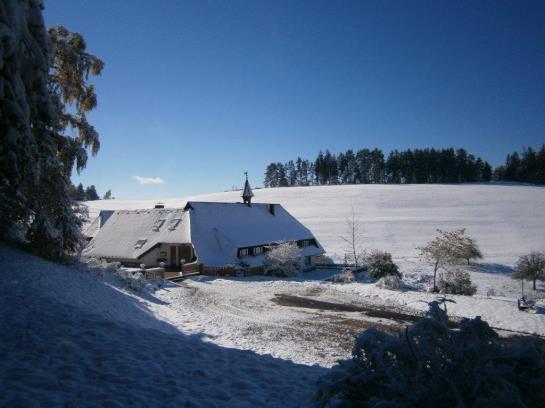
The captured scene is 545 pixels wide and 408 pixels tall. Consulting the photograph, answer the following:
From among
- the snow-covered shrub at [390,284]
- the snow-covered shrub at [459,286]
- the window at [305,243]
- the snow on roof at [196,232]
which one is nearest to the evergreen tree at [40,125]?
the snow on roof at [196,232]

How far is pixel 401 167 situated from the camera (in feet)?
324

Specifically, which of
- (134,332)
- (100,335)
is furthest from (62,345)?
(134,332)

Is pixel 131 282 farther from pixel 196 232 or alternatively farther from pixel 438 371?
pixel 438 371

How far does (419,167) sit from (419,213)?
41.3 meters

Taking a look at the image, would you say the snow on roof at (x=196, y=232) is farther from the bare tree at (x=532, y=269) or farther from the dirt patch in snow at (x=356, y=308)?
the bare tree at (x=532, y=269)

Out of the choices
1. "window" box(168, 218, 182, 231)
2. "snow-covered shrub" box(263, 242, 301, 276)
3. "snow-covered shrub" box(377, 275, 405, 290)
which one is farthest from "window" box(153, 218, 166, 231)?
"snow-covered shrub" box(377, 275, 405, 290)

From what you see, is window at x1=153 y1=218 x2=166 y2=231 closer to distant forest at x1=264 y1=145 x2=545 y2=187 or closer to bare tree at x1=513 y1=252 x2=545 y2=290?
bare tree at x1=513 y1=252 x2=545 y2=290

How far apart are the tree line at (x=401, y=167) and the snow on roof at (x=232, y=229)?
68.2m

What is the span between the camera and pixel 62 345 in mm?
6309

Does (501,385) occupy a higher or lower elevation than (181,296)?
higher

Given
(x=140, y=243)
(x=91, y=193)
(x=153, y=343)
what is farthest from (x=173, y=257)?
(x=91, y=193)

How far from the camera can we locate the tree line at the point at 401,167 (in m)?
97.6

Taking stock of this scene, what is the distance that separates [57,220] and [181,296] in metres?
6.96

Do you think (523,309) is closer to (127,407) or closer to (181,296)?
(181,296)
